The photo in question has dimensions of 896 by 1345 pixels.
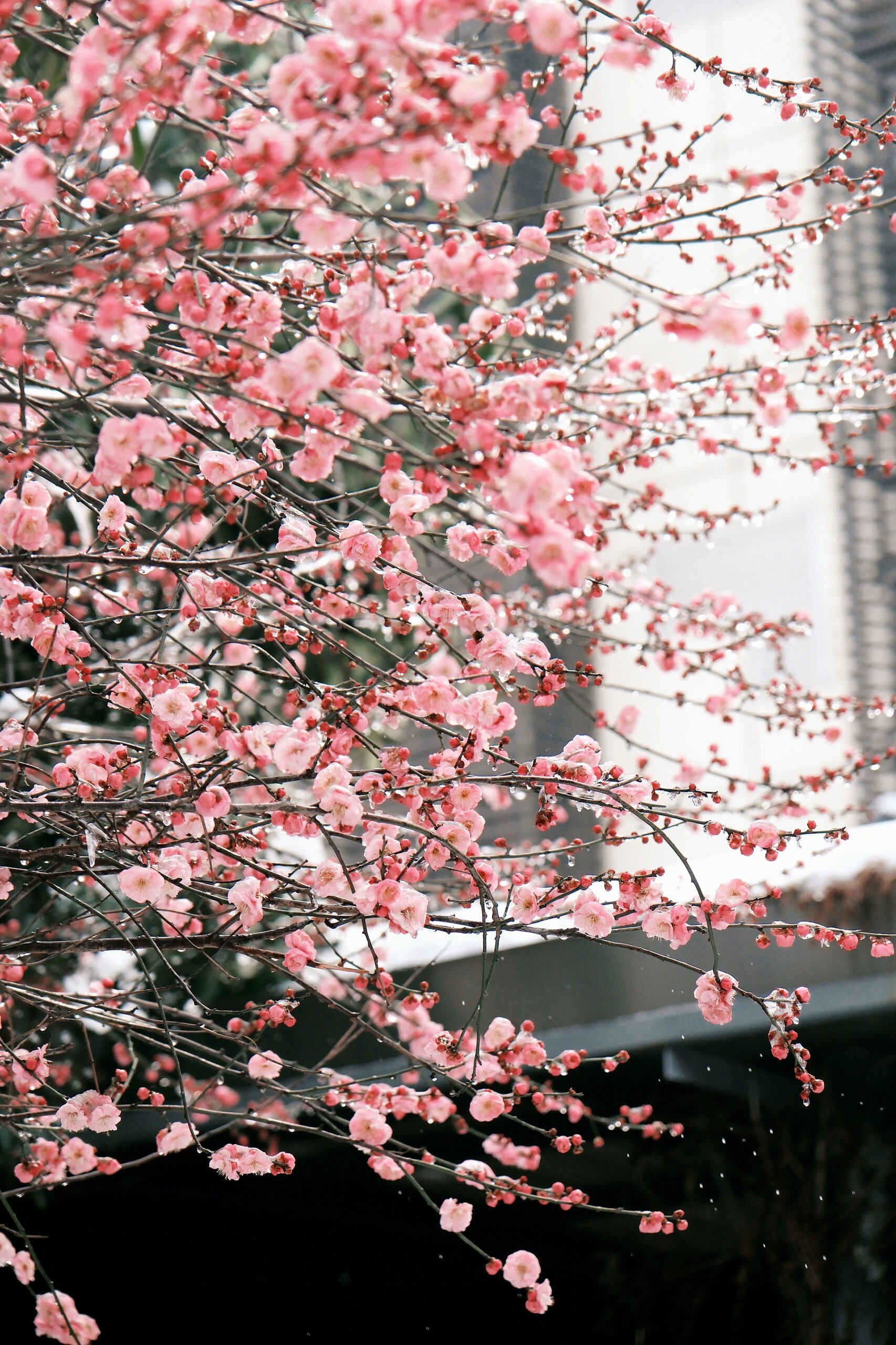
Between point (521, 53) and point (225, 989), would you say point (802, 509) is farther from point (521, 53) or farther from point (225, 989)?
point (225, 989)

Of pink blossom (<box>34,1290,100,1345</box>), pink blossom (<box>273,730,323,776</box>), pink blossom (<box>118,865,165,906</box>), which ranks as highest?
pink blossom (<box>273,730,323,776</box>)

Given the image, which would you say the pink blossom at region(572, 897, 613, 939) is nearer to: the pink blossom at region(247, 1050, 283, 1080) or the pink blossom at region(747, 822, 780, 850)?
the pink blossom at region(747, 822, 780, 850)

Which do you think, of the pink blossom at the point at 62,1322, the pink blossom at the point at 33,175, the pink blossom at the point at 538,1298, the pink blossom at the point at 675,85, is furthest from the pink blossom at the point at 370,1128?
the pink blossom at the point at 675,85

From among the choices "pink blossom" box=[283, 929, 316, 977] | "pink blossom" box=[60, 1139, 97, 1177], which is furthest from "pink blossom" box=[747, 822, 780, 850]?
"pink blossom" box=[60, 1139, 97, 1177]

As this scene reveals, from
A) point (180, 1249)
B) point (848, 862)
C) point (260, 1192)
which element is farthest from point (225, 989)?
point (180, 1249)

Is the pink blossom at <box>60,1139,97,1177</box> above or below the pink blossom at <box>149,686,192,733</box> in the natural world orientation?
below

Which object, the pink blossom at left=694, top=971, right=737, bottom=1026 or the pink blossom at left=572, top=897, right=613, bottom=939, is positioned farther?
the pink blossom at left=572, top=897, right=613, bottom=939

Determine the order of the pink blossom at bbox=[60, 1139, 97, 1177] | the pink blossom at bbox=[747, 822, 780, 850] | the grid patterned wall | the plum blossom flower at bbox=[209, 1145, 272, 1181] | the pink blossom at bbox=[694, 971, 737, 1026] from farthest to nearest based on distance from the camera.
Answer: the grid patterned wall < the pink blossom at bbox=[60, 1139, 97, 1177] < the plum blossom flower at bbox=[209, 1145, 272, 1181] < the pink blossom at bbox=[747, 822, 780, 850] < the pink blossom at bbox=[694, 971, 737, 1026]

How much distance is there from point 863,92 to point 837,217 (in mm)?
3555

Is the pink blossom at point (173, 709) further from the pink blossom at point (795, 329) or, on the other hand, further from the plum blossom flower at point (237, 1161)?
the pink blossom at point (795, 329)

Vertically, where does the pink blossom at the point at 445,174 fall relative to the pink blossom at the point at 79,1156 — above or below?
above

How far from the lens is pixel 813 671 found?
551 centimetres

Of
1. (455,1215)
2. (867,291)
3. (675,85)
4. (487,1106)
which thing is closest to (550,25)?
(675,85)

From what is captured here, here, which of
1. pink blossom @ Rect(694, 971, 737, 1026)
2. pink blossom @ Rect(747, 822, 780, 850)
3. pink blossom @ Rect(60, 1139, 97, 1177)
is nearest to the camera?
pink blossom @ Rect(694, 971, 737, 1026)
